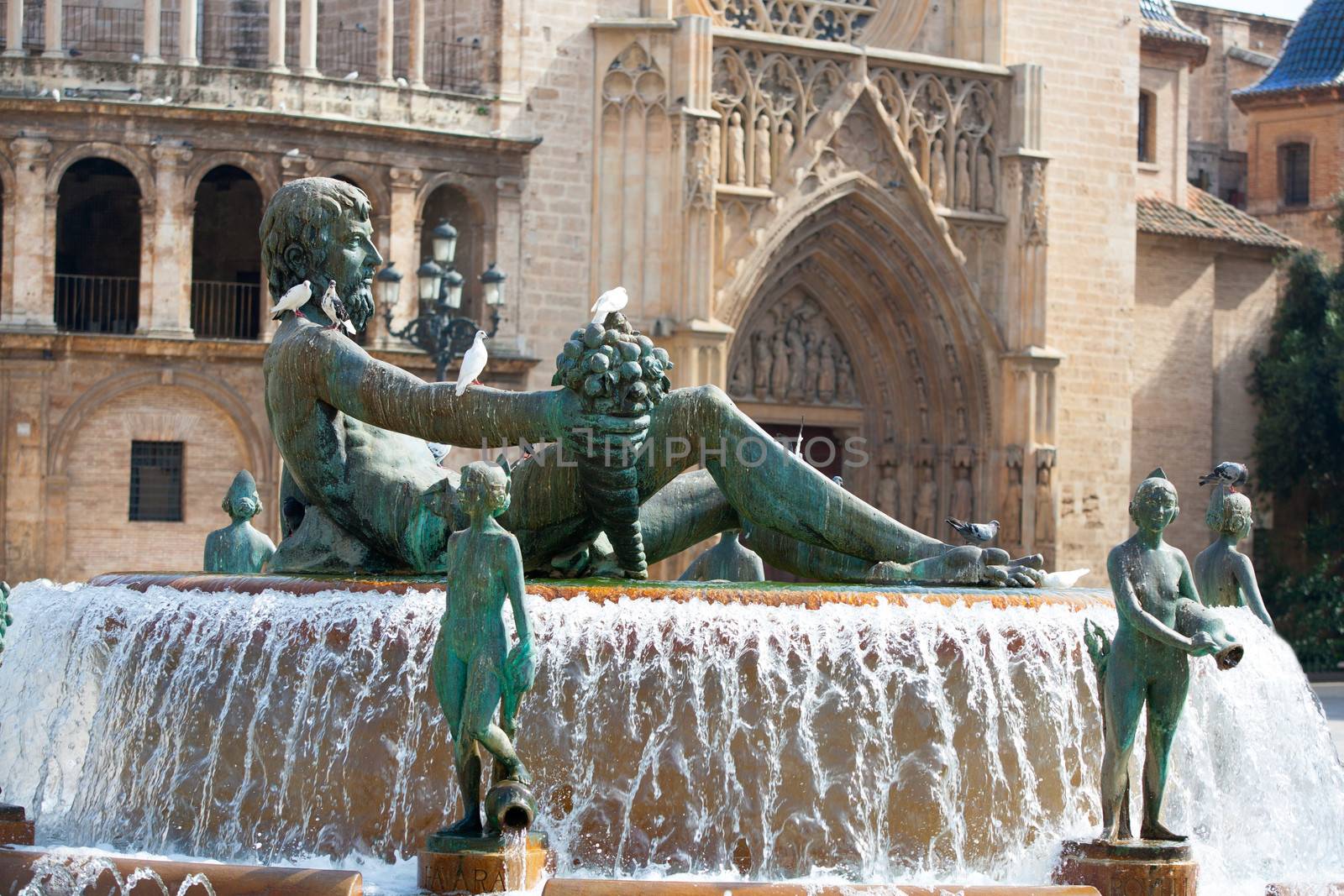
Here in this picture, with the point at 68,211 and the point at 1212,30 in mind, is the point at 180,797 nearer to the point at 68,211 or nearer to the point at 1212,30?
the point at 68,211

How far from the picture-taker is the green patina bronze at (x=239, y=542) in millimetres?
13680

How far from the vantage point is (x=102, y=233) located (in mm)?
30500

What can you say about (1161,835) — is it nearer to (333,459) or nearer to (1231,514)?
(333,459)

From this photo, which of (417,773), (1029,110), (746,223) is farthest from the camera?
(1029,110)

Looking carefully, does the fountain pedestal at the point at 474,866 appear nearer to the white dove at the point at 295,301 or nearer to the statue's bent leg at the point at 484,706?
the statue's bent leg at the point at 484,706

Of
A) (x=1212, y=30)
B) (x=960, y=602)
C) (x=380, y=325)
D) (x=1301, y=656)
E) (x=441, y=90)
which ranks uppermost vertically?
(x=1212, y=30)

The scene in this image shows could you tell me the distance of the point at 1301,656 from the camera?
33.1 m

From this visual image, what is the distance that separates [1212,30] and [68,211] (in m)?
25.7

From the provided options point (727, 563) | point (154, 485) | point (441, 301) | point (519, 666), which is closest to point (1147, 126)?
point (154, 485)

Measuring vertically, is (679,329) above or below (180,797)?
above

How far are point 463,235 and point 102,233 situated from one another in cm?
488

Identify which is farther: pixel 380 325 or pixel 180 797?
pixel 380 325

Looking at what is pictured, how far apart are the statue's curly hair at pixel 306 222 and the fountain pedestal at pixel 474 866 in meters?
2.97

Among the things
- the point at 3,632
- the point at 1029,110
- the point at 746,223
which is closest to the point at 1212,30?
the point at 1029,110
